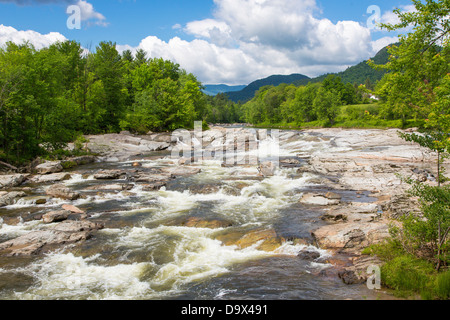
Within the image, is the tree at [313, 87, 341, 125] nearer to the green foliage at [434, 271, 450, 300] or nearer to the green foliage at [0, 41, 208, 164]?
the green foliage at [0, 41, 208, 164]

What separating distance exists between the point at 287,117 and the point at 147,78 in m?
59.9

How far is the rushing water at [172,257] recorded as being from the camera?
8.49 meters

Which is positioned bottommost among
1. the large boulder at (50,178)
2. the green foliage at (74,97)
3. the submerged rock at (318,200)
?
the submerged rock at (318,200)

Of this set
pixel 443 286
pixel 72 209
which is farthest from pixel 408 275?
pixel 72 209

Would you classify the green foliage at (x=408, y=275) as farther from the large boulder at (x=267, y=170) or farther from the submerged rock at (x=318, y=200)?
the large boulder at (x=267, y=170)

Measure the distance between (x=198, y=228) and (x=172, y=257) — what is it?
3044 millimetres

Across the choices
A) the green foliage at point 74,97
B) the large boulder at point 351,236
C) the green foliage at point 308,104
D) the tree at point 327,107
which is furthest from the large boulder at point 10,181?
the tree at point 327,107

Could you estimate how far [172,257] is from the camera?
10734 millimetres

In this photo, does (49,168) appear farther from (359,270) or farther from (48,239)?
(359,270)

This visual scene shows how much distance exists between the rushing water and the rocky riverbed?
0.18ft

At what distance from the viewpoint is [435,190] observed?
26.1 feet

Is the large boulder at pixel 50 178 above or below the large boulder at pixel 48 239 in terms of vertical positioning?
above

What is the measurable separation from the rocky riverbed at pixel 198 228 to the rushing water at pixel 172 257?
2.2 inches
